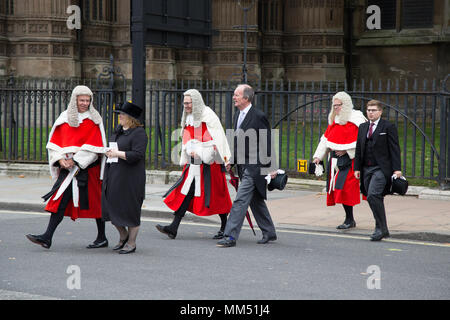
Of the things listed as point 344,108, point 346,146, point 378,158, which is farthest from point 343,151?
point 378,158

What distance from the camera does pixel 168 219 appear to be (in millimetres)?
11703

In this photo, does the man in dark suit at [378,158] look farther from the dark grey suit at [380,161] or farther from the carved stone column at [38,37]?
the carved stone column at [38,37]

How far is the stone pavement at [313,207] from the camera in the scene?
1047 cm

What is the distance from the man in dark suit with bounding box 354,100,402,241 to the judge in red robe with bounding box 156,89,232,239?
1618 mm

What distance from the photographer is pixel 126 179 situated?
28.4 ft

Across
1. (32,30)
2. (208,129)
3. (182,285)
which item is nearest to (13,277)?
(182,285)

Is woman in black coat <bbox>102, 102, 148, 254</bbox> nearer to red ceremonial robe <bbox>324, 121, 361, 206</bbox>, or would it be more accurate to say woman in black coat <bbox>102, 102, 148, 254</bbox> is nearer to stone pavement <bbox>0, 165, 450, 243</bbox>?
stone pavement <bbox>0, 165, 450, 243</bbox>

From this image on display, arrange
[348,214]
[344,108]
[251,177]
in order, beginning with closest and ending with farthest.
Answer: [251,177] → [348,214] → [344,108]

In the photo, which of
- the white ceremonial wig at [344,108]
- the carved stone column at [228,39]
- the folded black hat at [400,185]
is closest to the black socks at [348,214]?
the white ceremonial wig at [344,108]

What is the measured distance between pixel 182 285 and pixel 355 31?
26.4 meters

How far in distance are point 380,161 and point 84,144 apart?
3348 mm

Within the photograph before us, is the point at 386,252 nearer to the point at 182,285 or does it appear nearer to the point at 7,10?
the point at 182,285

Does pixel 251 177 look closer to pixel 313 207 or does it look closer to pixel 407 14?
pixel 313 207

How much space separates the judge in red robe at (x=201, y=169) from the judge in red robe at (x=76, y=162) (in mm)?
1158
